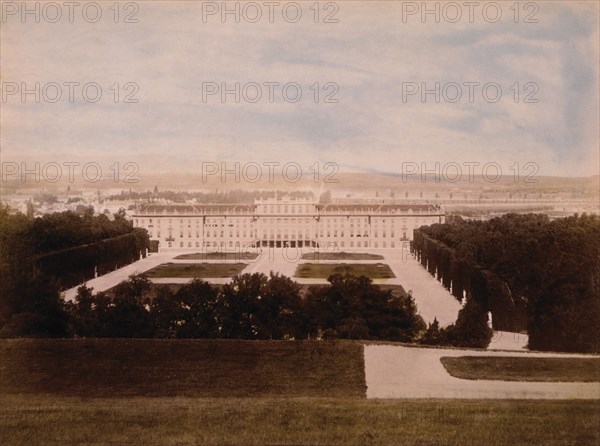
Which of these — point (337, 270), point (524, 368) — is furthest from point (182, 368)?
point (337, 270)

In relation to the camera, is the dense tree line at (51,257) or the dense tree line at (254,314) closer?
the dense tree line at (254,314)

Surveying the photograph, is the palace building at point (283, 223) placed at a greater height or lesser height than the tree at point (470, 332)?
greater

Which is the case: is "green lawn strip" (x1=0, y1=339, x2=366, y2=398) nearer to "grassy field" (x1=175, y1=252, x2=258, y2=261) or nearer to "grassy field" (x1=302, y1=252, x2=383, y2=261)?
"grassy field" (x1=302, y1=252, x2=383, y2=261)

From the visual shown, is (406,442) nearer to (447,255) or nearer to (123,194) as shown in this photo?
(123,194)

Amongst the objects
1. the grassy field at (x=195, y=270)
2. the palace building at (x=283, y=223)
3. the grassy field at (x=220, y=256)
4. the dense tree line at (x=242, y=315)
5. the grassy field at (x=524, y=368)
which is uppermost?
the palace building at (x=283, y=223)

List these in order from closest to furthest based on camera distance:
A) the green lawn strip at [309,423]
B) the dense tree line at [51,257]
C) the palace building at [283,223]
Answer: the green lawn strip at [309,423]
the dense tree line at [51,257]
the palace building at [283,223]

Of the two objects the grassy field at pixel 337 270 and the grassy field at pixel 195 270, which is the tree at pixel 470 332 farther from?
the grassy field at pixel 195 270

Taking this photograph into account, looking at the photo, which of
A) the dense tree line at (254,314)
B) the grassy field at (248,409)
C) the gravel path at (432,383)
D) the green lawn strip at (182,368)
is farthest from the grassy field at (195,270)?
the gravel path at (432,383)

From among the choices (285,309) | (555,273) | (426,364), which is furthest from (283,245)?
(426,364)
